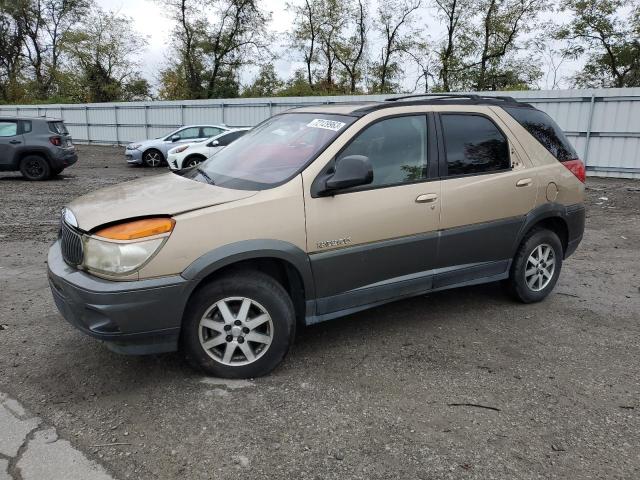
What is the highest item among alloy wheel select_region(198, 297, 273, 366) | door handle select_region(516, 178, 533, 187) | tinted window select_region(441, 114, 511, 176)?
tinted window select_region(441, 114, 511, 176)

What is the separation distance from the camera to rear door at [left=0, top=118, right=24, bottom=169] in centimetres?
1272

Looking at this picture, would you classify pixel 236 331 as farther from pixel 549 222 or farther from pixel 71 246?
pixel 549 222

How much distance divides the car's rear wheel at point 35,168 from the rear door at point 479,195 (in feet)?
40.1

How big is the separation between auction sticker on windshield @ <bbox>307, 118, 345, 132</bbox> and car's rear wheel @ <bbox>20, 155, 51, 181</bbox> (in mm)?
11639

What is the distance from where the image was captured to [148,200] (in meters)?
3.29

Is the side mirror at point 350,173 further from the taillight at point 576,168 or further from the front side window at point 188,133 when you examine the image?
the front side window at point 188,133

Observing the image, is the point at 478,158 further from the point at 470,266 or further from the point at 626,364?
the point at 626,364

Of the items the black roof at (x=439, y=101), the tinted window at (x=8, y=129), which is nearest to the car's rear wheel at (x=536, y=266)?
the black roof at (x=439, y=101)

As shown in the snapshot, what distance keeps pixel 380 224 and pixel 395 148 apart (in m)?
0.62

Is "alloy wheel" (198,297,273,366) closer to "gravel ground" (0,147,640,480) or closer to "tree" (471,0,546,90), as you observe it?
"gravel ground" (0,147,640,480)

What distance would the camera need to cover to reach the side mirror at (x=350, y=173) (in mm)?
3318

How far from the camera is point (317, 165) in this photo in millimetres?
3449

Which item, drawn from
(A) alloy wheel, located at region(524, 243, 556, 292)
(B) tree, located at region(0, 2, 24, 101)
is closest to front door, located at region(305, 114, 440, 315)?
(A) alloy wheel, located at region(524, 243, 556, 292)

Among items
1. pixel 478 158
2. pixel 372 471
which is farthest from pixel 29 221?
pixel 372 471
